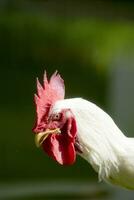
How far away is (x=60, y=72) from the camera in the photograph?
1283cm

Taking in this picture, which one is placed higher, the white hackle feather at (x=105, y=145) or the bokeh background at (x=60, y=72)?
the white hackle feather at (x=105, y=145)

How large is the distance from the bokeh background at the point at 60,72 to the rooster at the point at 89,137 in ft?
11.5

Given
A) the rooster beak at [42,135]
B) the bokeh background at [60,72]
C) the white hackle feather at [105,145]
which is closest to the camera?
the white hackle feather at [105,145]

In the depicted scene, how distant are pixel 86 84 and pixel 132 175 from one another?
9781 mm

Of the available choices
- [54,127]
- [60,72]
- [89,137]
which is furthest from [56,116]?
[60,72]

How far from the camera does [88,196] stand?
7250 mm

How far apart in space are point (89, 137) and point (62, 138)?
0.16 meters

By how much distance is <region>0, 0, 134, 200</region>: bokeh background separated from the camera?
811 centimetres

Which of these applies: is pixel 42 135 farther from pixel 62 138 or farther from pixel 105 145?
pixel 105 145

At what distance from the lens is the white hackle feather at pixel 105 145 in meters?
3.01

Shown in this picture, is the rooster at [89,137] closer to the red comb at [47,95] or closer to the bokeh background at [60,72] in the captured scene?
the red comb at [47,95]

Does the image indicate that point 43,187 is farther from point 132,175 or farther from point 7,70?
point 7,70

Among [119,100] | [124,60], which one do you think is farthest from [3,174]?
[124,60]

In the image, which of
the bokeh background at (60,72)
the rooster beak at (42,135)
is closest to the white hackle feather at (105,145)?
the rooster beak at (42,135)
